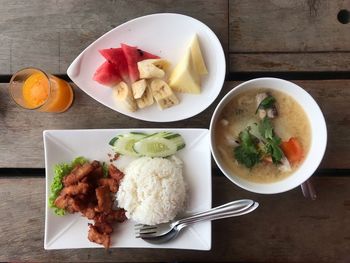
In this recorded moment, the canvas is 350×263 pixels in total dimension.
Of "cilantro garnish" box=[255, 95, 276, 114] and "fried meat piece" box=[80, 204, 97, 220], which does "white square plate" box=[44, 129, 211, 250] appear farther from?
"cilantro garnish" box=[255, 95, 276, 114]

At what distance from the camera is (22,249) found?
5.48 ft

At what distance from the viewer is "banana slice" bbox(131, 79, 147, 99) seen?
156cm

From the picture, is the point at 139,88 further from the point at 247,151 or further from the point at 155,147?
the point at 247,151

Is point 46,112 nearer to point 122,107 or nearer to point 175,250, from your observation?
point 122,107

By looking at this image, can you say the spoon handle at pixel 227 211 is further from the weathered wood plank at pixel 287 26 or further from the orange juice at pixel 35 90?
the orange juice at pixel 35 90

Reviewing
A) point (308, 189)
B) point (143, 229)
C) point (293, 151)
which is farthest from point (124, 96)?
point (308, 189)

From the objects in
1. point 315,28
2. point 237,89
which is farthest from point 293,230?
point 315,28

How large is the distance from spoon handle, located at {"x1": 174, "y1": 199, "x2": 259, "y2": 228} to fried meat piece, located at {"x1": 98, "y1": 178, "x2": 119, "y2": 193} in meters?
0.29

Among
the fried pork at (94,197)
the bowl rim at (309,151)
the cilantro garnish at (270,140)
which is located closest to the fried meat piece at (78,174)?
the fried pork at (94,197)

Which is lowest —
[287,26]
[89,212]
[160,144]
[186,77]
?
[89,212]

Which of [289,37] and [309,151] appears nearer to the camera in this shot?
[309,151]

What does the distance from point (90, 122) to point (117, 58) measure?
0.89 ft

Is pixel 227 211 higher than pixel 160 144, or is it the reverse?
pixel 160 144

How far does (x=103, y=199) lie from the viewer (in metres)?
1.54
